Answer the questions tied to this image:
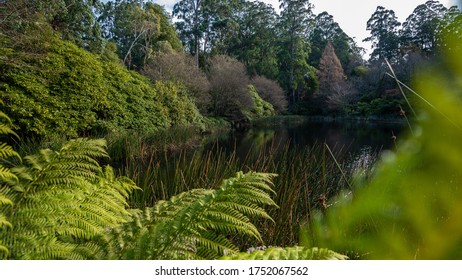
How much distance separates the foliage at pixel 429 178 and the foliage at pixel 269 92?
1927 cm

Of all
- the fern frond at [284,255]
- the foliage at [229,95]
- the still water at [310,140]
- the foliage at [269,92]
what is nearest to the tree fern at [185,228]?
the fern frond at [284,255]

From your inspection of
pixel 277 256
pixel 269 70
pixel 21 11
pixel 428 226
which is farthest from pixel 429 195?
pixel 269 70

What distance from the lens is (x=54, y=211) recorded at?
114 cm

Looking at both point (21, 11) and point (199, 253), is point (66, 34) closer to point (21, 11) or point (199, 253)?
point (21, 11)

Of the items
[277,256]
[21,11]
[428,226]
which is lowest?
[277,256]

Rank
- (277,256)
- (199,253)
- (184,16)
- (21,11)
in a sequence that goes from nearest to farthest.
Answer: (277,256) < (199,253) < (21,11) < (184,16)

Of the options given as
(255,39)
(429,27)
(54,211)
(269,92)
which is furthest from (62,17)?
(255,39)

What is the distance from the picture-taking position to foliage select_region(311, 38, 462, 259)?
0.22m

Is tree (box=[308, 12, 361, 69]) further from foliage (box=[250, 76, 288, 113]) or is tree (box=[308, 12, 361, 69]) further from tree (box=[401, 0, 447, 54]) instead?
tree (box=[401, 0, 447, 54])

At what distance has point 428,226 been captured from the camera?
0.23 m

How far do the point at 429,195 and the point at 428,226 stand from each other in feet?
0.08

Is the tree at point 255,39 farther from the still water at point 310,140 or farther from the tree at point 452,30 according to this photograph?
the tree at point 452,30

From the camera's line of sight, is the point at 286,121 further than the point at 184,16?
No

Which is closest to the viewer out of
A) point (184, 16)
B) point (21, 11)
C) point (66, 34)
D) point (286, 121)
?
point (21, 11)
